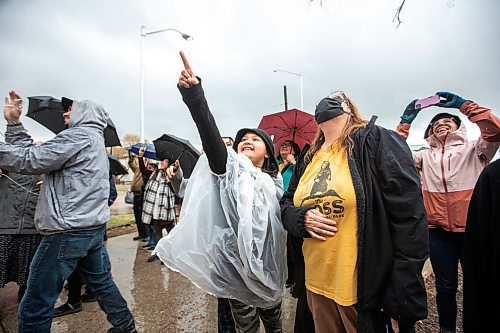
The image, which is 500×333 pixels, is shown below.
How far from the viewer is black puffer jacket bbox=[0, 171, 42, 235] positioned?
2832mm

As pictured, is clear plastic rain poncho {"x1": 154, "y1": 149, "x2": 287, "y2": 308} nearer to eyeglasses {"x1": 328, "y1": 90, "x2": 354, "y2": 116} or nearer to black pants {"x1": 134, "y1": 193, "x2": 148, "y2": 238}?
eyeglasses {"x1": 328, "y1": 90, "x2": 354, "y2": 116}

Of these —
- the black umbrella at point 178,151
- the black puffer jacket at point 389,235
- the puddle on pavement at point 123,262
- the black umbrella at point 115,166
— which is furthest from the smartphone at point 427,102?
the black umbrella at point 115,166

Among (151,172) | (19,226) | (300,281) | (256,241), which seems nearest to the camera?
(256,241)

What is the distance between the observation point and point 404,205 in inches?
56.3

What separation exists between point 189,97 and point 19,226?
2.50 m

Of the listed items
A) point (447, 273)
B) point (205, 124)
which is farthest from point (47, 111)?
point (447, 273)

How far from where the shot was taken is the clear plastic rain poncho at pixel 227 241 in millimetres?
1748

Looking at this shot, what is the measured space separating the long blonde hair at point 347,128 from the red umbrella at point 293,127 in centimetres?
261

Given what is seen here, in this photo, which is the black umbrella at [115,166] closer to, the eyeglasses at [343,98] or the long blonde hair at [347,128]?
the long blonde hair at [347,128]

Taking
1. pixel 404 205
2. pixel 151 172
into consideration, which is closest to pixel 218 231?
pixel 404 205

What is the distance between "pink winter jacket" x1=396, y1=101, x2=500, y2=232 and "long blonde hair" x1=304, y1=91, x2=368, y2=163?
979mm

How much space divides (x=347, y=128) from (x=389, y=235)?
67 cm

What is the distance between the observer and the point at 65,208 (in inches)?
86.5

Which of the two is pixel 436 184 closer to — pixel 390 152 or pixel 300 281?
pixel 390 152
